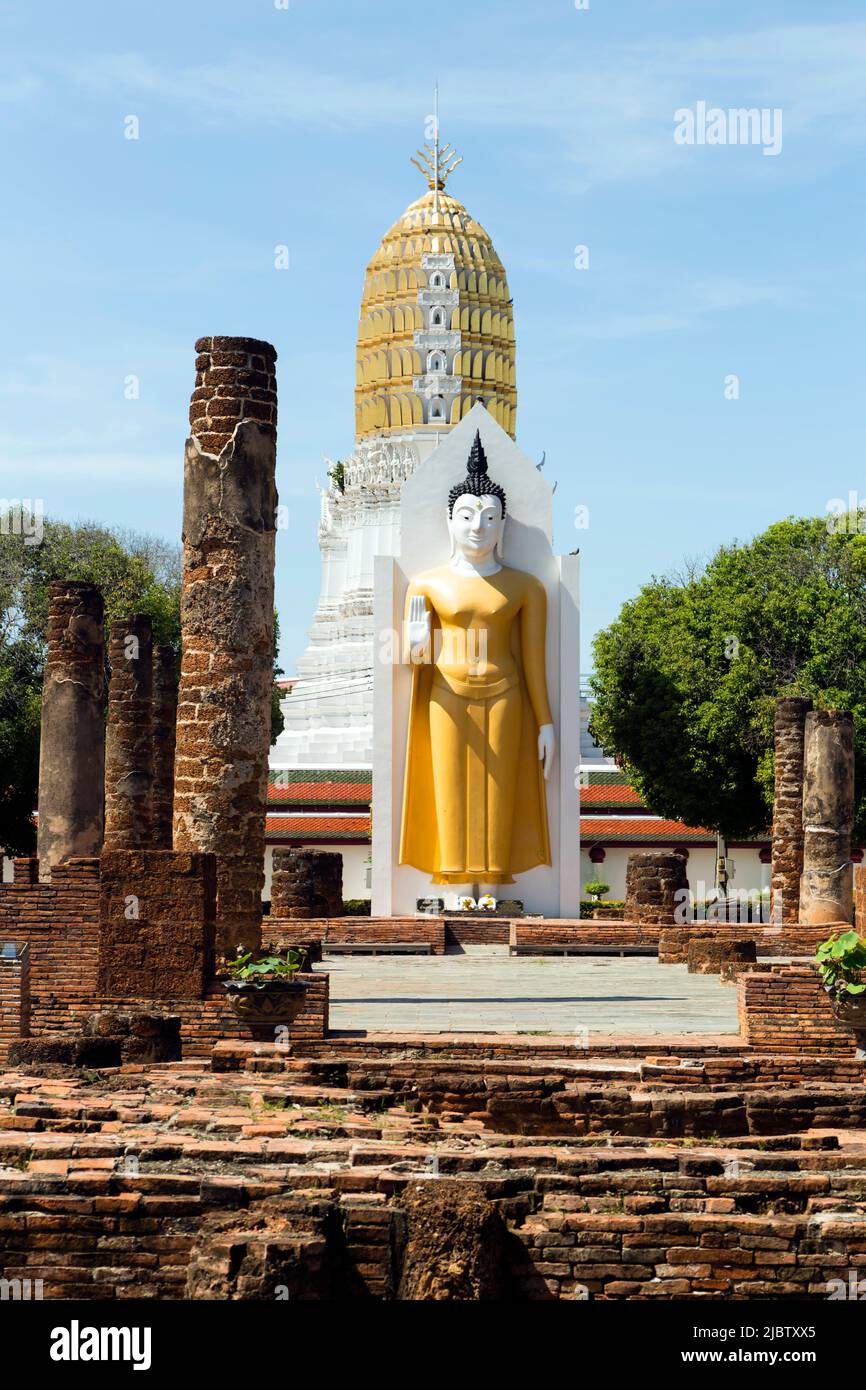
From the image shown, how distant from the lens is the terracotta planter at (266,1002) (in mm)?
12047

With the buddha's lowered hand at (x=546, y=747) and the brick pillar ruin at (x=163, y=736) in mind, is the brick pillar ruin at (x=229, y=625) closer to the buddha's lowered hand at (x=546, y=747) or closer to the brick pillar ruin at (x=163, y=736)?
the brick pillar ruin at (x=163, y=736)

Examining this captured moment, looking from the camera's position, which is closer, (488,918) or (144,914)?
(144,914)

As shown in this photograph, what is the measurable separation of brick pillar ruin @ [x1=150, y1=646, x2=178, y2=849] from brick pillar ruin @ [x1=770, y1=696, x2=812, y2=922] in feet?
27.1

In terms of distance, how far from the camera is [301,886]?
26.3 meters

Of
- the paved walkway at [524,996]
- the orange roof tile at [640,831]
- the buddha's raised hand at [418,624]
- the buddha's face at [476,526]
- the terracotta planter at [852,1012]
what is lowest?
the paved walkway at [524,996]

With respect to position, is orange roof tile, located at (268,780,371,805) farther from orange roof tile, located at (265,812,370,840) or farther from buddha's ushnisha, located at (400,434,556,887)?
buddha's ushnisha, located at (400,434,556,887)

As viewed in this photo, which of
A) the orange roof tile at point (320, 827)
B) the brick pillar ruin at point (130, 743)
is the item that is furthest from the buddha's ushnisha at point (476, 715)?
the orange roof tile at point (320, 827)

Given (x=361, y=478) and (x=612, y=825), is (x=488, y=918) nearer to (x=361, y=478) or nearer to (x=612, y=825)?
(x=612, y=825)

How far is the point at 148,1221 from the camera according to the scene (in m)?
7.13

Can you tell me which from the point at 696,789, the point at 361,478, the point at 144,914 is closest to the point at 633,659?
the point at 696,789

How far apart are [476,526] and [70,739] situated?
741 cm

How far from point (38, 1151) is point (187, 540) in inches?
322

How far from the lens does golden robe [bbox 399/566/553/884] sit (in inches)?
1030

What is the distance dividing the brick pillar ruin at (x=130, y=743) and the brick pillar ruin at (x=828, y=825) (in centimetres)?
845
